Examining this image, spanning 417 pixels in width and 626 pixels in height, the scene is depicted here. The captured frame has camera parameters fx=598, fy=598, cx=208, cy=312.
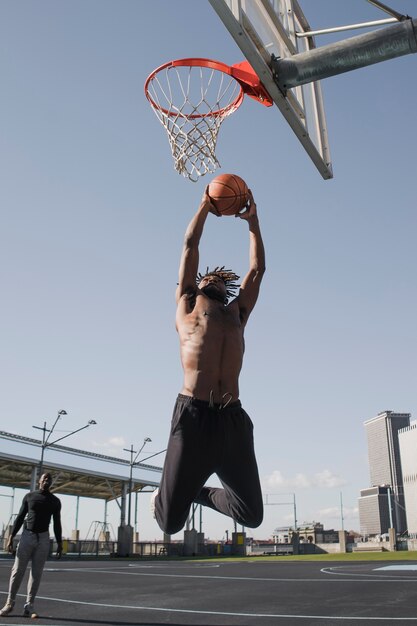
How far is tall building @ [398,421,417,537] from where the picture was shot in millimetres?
154250

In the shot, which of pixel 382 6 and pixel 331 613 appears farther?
pixel 331 613

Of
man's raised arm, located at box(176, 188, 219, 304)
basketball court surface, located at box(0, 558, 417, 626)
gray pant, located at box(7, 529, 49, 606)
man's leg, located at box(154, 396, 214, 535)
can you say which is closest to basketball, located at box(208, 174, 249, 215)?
man's raised arm, located at box(176, 188, 219, 304)

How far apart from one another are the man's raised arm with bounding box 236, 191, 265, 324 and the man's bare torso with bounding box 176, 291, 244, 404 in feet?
1.52

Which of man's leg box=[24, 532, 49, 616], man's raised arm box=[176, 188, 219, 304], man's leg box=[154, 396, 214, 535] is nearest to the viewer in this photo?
man's leg box=[154, 396, 214, 535]

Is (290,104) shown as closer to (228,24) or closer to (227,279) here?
(228,24)

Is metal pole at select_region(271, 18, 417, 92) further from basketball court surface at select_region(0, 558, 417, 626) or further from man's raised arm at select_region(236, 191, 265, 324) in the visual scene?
basketball court surface at select_region(0, 558, 417, 626)

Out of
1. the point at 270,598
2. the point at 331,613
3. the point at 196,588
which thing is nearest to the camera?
the point at 331,613

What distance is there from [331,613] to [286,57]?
729 cm

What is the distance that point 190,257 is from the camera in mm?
5738

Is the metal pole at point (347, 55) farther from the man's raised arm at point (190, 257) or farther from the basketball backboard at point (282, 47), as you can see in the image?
the man's raised arm at point (190, 257)

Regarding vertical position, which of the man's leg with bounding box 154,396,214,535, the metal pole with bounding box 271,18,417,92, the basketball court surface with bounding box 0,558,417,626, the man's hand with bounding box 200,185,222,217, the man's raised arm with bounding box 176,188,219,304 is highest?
the metal pole with bounding box 271,18,417,92

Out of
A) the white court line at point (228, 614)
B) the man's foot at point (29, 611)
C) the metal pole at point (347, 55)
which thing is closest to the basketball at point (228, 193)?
the metal pole at point (347, 55)

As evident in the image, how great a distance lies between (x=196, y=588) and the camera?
12281 mm

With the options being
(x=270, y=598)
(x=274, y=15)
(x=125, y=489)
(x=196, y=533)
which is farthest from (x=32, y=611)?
(x=125, y=489)
